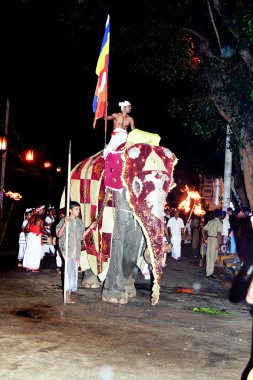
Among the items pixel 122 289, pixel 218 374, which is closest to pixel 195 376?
pixel 218 374

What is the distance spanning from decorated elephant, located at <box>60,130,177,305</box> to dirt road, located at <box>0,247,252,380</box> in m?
0.49

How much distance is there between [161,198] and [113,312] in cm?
195

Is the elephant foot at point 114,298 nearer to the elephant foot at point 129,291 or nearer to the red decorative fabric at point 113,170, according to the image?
the elephant foot at point 129,291

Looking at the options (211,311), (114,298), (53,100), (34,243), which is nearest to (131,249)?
(114,298)

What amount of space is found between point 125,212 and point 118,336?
115 inches

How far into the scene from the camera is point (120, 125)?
10.2 metres

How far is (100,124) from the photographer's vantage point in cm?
2647

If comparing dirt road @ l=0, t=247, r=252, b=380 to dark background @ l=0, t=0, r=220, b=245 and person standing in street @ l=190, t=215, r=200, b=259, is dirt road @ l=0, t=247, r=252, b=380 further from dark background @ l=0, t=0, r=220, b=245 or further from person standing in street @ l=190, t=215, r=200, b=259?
person standing in street @ l=190, t=215, r=200, b=259

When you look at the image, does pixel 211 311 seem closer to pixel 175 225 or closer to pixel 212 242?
pixel 212 242

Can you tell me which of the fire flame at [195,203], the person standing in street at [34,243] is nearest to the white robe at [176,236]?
the person standing in street at [34,243]

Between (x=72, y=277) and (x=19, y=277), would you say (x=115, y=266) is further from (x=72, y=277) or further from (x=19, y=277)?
(x=19, y=277)

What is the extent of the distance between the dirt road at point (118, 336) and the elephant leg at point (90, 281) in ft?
0.61

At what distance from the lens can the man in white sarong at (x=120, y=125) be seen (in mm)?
9583

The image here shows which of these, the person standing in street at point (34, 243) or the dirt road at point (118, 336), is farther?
the person standing in street at point (34, 243)
